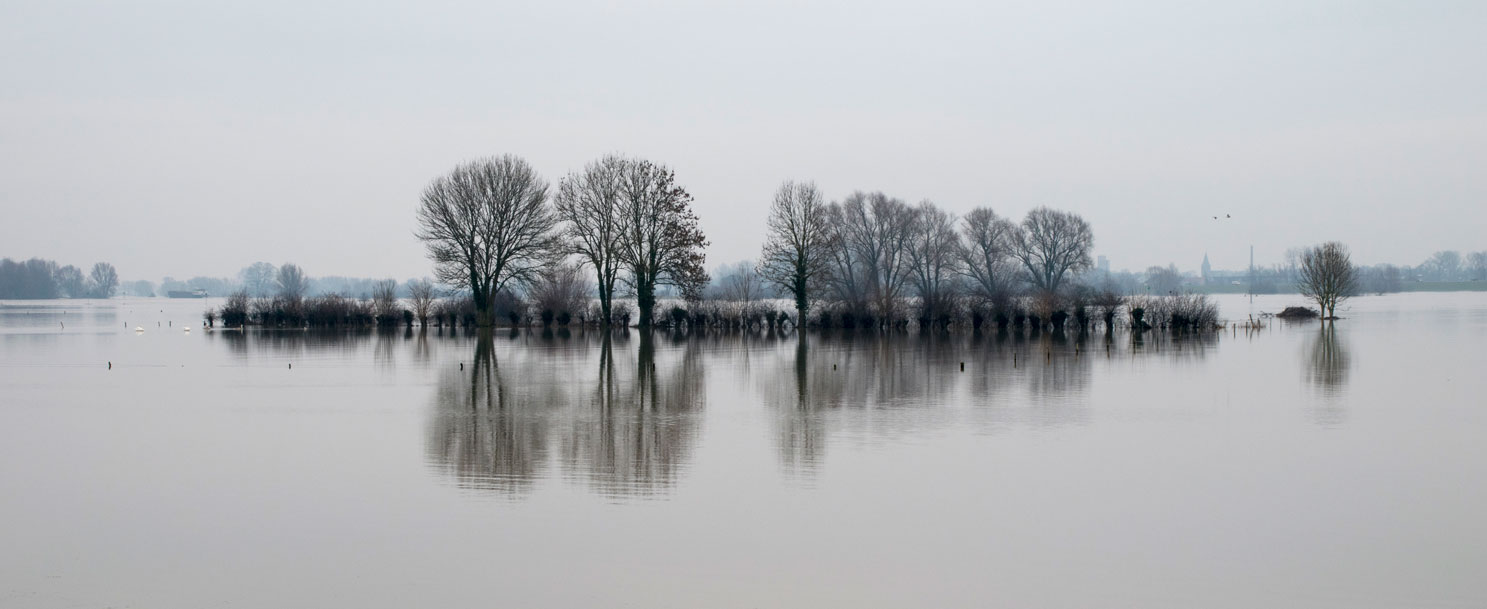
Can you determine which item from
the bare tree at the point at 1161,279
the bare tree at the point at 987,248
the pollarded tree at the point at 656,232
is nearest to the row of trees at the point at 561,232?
the pollarded tree at the point at 656,232

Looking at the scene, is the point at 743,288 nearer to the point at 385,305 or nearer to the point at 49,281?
the point at 385,305

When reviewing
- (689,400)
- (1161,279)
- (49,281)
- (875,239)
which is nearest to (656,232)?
(875,239)

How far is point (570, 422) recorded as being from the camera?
657 inches

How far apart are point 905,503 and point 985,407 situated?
7.90 meters

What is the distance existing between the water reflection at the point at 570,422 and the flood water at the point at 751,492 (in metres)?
0.09

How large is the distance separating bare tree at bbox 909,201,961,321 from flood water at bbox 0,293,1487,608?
38416mm

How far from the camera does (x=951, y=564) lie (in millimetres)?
8789

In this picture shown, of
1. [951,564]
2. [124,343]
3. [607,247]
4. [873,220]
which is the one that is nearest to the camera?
[951,564]

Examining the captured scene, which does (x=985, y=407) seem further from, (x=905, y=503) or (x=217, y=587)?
(x=217, y=587)

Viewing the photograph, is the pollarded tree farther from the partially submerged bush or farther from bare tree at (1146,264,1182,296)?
bare tree at (1146,264,1182,296)

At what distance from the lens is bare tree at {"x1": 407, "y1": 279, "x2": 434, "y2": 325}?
56459 mm

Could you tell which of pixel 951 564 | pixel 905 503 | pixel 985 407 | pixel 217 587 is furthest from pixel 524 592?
pixel 985 407

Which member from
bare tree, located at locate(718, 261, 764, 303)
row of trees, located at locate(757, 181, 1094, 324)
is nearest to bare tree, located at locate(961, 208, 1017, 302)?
row of trees, located at locate(757, 181, 1094, 324)

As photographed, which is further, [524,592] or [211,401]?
[211,401]
